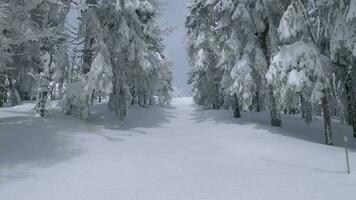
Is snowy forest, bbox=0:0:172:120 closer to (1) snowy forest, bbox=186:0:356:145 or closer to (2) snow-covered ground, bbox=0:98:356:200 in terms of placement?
(2) snow-covered ground, bbox=0:98:356:200

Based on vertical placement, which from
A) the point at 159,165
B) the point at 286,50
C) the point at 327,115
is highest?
the point at 286,50

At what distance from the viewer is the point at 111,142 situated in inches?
687

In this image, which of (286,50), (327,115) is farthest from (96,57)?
(327,115)

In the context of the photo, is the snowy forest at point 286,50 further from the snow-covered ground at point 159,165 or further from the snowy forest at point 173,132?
the snow-covered ground at point 159,165

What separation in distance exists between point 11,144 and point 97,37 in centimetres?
1019

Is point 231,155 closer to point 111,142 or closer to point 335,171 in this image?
point 335,171

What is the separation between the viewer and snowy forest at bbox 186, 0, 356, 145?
1778 cm

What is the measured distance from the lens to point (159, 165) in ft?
42.5

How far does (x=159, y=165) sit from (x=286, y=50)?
8258 millimetres

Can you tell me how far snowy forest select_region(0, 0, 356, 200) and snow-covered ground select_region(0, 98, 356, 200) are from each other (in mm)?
43

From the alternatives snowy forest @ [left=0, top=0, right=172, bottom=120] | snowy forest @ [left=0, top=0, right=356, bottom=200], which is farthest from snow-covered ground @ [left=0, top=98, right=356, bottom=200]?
snowy forest @ [left=0, top=0, right=172, bottom=120]

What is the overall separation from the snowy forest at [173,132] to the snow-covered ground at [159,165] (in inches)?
1.7

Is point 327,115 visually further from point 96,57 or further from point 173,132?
point 96,57

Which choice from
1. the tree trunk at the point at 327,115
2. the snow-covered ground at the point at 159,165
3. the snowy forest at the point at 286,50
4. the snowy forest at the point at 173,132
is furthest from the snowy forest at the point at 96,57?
the tree trunk at the point at 327,115
